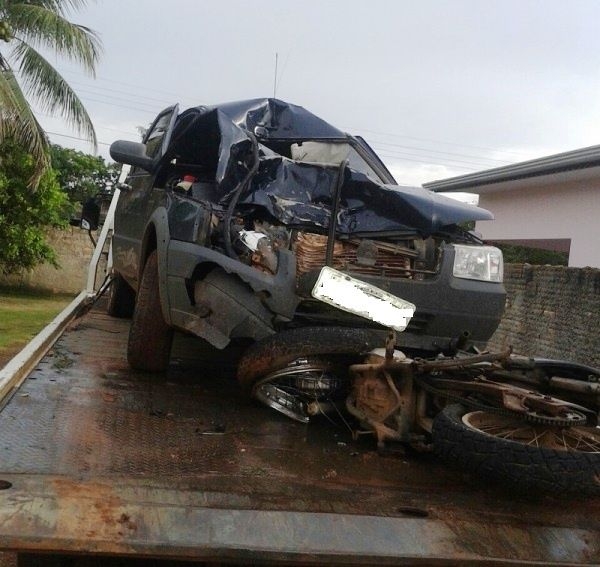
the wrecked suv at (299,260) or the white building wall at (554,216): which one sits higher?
the white building wall at (554,216)

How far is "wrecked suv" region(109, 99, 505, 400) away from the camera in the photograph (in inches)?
154

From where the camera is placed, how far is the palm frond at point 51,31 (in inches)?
621

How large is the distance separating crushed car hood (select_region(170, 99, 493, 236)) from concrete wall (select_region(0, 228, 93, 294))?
1650 centimetres

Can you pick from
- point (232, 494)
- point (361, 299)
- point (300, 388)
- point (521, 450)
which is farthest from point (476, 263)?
point (232, 494)

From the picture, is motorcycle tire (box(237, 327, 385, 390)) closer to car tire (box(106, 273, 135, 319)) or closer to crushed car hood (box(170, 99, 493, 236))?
crushed car hood (box(170, 99, 493, 236))

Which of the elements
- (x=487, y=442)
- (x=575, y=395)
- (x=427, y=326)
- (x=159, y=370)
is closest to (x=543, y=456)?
(x=487, y=442)

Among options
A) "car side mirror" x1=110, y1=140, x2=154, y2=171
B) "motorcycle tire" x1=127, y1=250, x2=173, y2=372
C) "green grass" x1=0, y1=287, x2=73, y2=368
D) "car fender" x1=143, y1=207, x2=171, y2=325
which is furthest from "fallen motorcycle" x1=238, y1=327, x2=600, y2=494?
"green grass" x1=0, y1=287, x2=73, y2=368

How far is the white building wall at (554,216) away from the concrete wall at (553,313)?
2.11m

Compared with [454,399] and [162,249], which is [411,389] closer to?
[454,399]

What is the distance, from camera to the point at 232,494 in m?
2.78

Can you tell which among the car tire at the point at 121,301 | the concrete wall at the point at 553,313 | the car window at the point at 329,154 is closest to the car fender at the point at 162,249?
the car window at the point at 329,154

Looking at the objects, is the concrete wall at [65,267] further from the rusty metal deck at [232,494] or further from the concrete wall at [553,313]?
the rusty metal deck at [232,494]

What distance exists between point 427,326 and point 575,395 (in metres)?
0.90

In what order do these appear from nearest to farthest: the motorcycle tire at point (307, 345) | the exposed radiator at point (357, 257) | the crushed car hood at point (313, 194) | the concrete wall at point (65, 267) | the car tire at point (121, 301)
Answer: the motorcycle tire at point (307, 345) → the exposed radiator at point (357, 257) → the crushed car hood at point (313, 194) → the car tire at point (121, 301) → the concrete wall at point (65, 267)
